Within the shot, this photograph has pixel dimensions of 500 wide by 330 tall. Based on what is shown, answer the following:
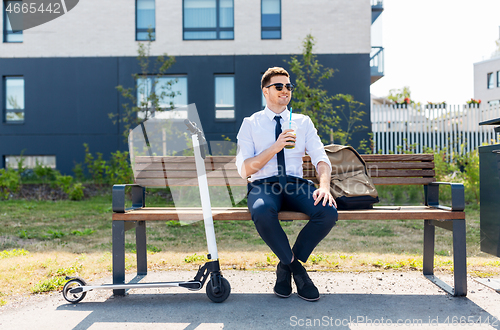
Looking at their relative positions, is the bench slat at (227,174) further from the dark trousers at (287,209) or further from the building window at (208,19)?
the building window at (208,19)

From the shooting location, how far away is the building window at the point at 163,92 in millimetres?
12309

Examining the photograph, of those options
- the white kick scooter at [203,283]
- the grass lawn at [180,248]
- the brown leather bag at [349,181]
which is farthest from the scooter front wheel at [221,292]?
the brown leather bag at [349,181]

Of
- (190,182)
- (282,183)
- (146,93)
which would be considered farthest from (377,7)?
(282,183)

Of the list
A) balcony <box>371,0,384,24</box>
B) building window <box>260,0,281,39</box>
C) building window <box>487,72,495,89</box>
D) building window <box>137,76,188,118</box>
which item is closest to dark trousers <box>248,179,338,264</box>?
building window <box>137,76,188,118</box>

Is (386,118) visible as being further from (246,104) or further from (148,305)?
(148,305)

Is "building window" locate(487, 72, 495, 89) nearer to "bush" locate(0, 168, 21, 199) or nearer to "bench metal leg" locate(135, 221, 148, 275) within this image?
"bush" locate(0, 168, 21, 199)

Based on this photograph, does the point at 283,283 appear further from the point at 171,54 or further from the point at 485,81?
the point at 485,81

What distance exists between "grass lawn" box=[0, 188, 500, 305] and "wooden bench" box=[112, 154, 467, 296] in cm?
61

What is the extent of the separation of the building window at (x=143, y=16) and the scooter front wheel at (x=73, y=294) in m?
13.0

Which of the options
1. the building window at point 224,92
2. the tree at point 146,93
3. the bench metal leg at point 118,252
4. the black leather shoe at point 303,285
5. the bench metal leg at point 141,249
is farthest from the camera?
the building window at point 224,92

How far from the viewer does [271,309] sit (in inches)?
111

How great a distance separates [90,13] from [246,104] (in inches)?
262

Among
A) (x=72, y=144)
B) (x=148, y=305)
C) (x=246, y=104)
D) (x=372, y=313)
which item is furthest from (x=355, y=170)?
(x=72, y=144)

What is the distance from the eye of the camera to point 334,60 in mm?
14125
